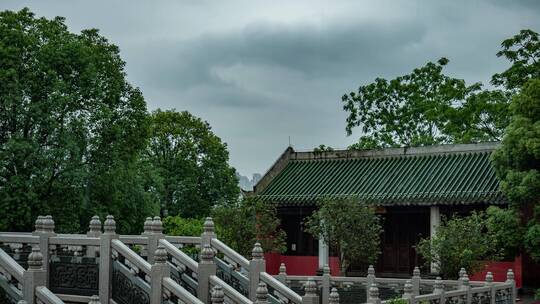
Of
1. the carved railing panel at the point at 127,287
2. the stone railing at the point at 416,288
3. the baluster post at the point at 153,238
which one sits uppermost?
the baluster post at the point at 153,238

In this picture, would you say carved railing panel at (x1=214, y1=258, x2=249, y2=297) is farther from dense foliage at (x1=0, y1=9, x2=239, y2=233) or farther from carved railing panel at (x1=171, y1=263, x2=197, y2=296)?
dense foliage at (x1=0, y1=9, x2=239, y2=233)

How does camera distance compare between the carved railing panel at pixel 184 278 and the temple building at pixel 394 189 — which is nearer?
the carved railing panel at pixel 184 278

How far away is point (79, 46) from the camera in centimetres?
2239

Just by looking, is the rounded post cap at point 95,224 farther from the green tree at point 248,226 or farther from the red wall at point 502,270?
the red wall at point 502,270

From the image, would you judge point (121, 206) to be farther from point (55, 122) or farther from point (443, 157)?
point (443, 157)

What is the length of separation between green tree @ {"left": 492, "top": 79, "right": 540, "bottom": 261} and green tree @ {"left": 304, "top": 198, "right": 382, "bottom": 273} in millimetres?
4376

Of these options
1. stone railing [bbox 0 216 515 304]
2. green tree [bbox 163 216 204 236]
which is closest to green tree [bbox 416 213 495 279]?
stone railing [bbox 0 216 515 304]

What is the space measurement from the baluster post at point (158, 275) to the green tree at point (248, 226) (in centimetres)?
1183

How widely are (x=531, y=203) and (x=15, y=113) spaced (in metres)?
16.0

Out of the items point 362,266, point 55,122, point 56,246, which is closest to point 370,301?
point 56,246

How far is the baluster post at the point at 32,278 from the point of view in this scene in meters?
12.6

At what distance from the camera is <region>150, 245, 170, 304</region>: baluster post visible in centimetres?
1350

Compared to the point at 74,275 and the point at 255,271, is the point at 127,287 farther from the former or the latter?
the point at 255,271

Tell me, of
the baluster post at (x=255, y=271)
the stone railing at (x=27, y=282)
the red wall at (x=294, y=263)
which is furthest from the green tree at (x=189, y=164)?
the stone railing at (x=27, y=282)
